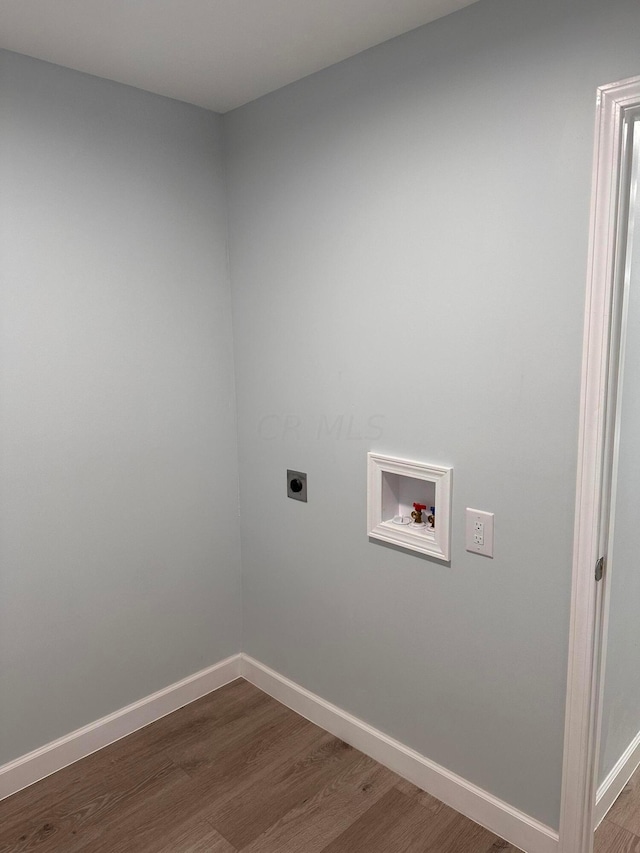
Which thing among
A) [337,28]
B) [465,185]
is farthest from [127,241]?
[465,185]

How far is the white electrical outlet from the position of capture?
184 cm

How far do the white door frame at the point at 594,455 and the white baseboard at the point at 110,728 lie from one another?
148 cm

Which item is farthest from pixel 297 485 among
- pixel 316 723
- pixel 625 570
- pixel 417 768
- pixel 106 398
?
pixel 625 570

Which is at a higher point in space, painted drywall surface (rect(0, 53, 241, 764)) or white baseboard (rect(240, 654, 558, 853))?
painted drywall surface (rect(0, 53, 241, 764))

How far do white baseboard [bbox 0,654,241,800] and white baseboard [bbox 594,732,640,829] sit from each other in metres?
1.50

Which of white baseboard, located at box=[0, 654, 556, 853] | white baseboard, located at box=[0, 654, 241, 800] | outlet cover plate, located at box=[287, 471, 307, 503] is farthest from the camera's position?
outlet cover plate, located at box=[287, 471, 307, 503]

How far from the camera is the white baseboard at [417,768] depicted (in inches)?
73.8

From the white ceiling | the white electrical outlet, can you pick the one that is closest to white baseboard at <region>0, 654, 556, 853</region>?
the white electrical outlet

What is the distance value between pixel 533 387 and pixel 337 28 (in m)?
1.15

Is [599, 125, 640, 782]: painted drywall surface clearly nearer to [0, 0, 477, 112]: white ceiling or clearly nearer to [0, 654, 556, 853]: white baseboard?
[0, 654, 556, 853]: white baseboard

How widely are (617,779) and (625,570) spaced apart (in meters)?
0.72

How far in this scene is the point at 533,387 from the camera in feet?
5.59

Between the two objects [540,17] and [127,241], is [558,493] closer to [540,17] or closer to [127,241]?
[540,17]

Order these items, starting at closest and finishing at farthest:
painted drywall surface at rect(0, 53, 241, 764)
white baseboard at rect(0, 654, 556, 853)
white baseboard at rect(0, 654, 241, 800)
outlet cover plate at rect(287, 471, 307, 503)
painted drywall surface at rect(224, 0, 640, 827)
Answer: painted drywall surface at rect(224, 0, 640, 827), white baseboard at rect(0, 654, 556, 853), painted drywall surface at rect(0, 53, 241, 764), white baseboard at rect(0, 654, 241, 800), outlet cover plate at rect(287, 471, 307, 503)
